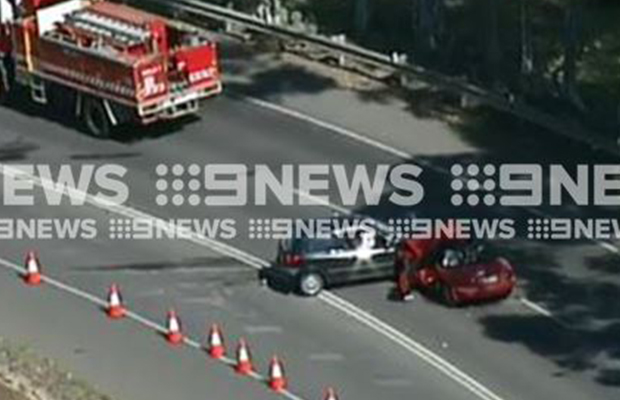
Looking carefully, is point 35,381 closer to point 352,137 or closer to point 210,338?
point 210,338

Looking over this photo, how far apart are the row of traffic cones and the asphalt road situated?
1.17 ft

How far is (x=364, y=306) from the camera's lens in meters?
40.8

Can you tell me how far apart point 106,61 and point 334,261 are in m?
9.13

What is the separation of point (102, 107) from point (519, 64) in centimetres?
1133

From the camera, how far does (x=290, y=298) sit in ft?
135

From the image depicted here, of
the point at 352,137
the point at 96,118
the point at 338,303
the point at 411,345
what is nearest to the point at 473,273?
the point at 411,345

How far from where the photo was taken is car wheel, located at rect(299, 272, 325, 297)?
40.9m

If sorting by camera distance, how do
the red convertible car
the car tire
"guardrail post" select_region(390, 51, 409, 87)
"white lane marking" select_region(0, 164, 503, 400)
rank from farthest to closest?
the car tire
"guardrail post" select_region(390, 51, 409, 87)
the red convertible car
"white lane marking" select_region(0, 164, 503, 400)

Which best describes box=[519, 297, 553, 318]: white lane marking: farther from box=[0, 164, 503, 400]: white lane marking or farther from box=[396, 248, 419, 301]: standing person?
box=[0, 164, 503, 400]: white lane marking

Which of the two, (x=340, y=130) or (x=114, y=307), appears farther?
(x=340, y=130)

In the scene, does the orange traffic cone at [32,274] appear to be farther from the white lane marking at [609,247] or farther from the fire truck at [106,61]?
the white lane marking at [609,247]

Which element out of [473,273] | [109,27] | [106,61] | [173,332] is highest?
[109,27]

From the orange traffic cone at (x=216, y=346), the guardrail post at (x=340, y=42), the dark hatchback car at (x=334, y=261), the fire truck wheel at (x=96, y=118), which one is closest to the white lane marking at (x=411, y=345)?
the dark hatchback car at (x=334, y=261)

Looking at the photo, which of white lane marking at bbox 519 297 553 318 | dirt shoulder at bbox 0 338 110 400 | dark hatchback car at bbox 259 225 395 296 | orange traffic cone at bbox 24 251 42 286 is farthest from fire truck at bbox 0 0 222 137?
dirt shoulder at bbox 0 338 110 400
